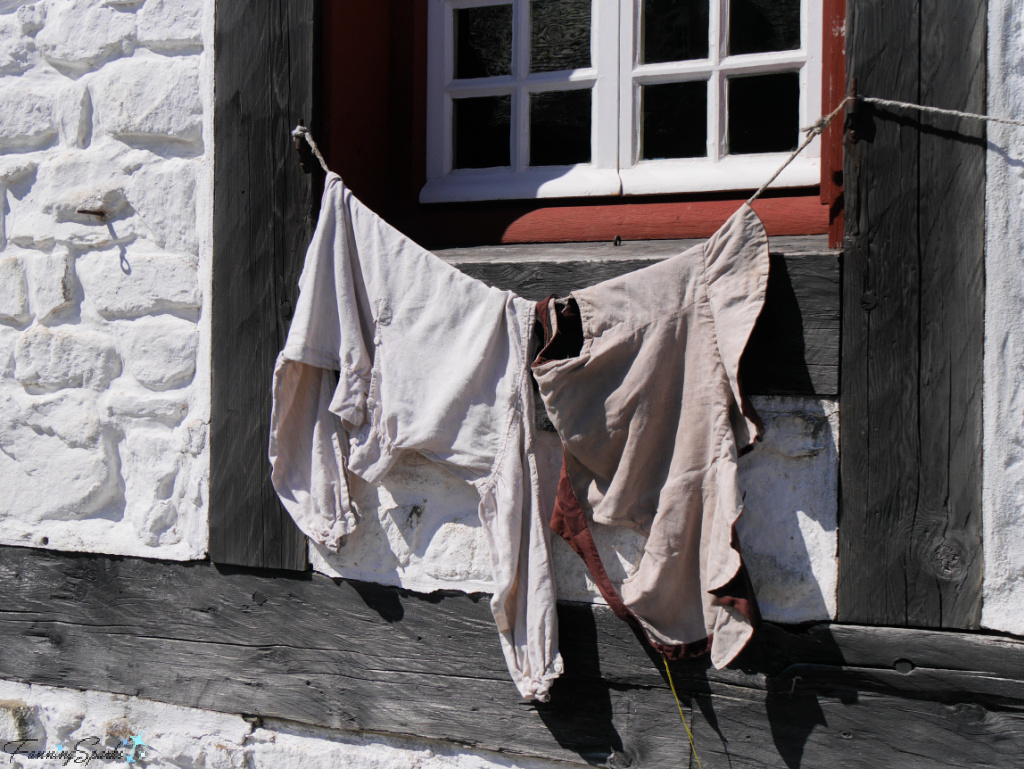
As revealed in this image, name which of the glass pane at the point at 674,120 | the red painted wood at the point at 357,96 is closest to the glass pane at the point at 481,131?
the red painted wood at the point at 357,96

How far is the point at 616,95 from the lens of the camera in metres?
2.35

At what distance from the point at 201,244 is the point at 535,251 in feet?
3.02

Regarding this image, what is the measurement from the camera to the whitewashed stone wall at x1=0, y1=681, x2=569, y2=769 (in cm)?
217

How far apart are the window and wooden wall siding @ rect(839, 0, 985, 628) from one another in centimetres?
36

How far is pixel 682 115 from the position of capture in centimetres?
230

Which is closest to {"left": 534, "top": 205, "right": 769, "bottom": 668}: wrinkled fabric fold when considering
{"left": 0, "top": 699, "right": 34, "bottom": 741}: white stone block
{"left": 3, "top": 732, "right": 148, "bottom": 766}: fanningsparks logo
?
{"left": 3, "top": 732, "right": 148, "bottom": 766}: fanningsparks logo

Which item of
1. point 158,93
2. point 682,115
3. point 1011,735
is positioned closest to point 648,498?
point 1011,735

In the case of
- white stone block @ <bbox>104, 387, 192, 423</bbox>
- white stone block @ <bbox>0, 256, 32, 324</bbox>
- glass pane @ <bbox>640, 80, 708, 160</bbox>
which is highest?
glass pane @ <bbox>640, 80, 708, 160</bbox>

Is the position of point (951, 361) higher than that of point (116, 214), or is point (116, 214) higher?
point (116, 214)

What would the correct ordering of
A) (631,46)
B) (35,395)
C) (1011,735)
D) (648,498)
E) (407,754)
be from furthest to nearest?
(35,395)
(631,46)
(407,754)
(648,498)
(1011,735)

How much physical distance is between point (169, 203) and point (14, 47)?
0.73 m

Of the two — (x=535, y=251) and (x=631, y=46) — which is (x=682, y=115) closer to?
(x=631, y=46)

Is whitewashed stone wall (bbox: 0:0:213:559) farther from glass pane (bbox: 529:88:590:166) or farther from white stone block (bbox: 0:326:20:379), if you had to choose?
glass pane (bbox: 529:88:590:166)

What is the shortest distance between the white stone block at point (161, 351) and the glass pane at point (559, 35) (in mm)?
1232
